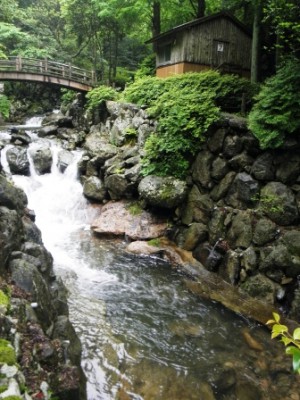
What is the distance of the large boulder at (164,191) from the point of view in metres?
14.2

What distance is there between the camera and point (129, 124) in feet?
60.3

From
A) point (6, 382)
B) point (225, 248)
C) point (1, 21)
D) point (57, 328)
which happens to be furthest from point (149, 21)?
point (6, 382)

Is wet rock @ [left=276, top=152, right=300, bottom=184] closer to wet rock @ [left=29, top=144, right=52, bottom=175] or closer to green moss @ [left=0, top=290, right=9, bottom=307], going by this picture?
green moss @ [left=0, top=290, right=9, bottom=307]

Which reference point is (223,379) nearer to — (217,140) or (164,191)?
(164,191)

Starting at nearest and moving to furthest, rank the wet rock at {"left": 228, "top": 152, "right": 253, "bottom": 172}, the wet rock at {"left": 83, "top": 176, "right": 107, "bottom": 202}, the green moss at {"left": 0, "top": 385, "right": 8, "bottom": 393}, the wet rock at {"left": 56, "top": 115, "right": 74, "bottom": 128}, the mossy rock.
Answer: the green moss at {"left": 0, "top": 385, "right": 8, "bottom": 393} < the mossy rock < the wet rock at {"left": 228, "top": 152, "right": 253, "bottom": 172} < the wet rock at {"left": 83, "top": 176, "right": 107, "bottom": 202} < the wet rock at {"left": 56, "top": 115, "right": 74, "bottom": 128}

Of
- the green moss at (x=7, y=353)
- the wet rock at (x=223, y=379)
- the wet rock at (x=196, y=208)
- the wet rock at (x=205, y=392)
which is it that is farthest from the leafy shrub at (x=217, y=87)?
the green moss at (x=7, y=353)

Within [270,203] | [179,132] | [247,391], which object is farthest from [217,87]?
[247,391]

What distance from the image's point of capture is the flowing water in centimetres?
726

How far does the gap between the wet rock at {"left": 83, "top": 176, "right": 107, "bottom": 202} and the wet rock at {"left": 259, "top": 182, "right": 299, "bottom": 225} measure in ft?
27.2

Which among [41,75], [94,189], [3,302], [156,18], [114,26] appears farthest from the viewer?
[114,26]

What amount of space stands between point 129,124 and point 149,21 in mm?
14590

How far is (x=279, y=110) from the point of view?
1070 cm

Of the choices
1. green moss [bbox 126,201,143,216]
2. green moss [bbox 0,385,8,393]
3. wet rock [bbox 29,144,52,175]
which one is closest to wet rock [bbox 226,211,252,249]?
green moss [bbox 126,201,143,216]

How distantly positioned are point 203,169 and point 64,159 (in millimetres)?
9386
